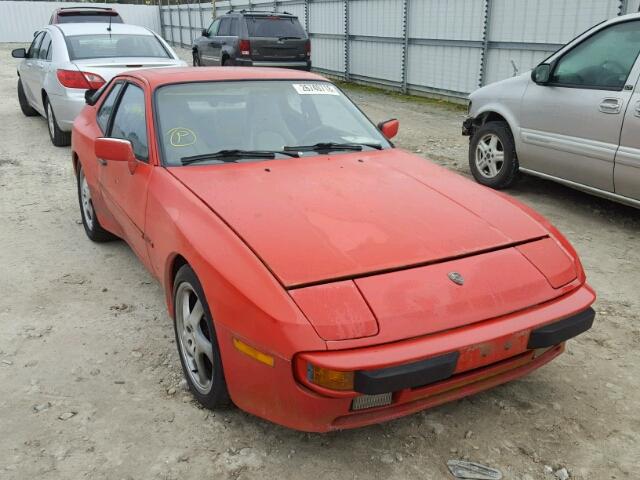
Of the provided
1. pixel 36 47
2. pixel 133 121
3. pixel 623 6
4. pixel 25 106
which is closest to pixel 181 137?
pixel 133 121

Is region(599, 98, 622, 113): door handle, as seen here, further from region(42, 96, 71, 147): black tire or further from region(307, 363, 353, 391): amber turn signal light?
region(42, 96, 71, 147): black tire

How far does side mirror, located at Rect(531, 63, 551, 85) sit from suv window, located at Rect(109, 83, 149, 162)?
363 cm

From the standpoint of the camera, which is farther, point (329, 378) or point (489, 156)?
point (489, 156)

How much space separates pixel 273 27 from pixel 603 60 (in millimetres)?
9614

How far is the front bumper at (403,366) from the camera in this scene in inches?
79.6

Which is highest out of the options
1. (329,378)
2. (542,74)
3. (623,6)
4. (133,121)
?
(623,6)

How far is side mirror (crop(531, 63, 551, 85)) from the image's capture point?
17.6 feet

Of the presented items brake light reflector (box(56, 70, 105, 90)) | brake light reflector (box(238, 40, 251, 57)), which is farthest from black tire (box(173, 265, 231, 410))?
brake light reflector (box(238, 40, 251, 57))

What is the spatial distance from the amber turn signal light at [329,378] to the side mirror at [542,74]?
4356 mm

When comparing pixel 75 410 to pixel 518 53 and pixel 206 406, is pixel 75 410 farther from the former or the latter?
pixel 518 53

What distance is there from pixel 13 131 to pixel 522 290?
9297 mm

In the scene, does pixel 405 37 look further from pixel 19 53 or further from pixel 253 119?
pixel 253 119

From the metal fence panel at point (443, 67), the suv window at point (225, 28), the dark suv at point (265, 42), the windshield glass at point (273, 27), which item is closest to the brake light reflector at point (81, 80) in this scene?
the dark suv at point (265, 42)

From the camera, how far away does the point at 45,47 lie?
28.1 feet
